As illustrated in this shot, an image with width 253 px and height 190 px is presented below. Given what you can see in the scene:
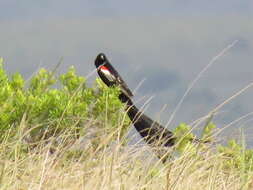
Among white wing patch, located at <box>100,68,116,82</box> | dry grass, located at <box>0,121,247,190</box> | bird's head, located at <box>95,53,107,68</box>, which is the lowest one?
dry grass, located at <box>0,121,247,190</box>

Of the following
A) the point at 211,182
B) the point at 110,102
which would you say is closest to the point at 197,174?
the point at 211,182

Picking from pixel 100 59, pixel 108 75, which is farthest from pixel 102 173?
pixel 100 59

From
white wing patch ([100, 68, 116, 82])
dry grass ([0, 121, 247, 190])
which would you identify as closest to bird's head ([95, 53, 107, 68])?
white wing patch ([100, 68, 116, 82])

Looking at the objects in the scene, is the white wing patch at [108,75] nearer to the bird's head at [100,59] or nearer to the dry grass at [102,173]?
the bird's head at [100,59]

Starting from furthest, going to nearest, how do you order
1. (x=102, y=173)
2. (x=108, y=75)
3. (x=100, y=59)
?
(x=100, y=59) → (x=108, y=75) → (x=102, y=173)

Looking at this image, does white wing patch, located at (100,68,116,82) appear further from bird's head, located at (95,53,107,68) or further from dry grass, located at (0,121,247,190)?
dry grass, located at (0,121,247,190)

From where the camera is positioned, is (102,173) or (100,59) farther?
(100,59)

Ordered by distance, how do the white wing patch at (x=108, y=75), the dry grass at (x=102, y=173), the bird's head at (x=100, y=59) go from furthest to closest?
the bird's head at (x=100, y=59) → the white wing patch at (x=108, y=75) → the dry grass at (x=102, y=173)

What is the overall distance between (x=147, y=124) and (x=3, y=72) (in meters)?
4.27

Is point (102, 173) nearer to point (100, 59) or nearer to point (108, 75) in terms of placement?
point (108, 75)

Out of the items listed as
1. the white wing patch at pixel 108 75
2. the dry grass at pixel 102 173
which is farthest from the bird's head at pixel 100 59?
the dry grass at pixel 102 173

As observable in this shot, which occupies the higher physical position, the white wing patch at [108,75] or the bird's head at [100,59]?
the bird's head at [100,59]

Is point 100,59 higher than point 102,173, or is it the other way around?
point 100,59

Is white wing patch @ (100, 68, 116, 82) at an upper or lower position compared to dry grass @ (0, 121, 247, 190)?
upper
